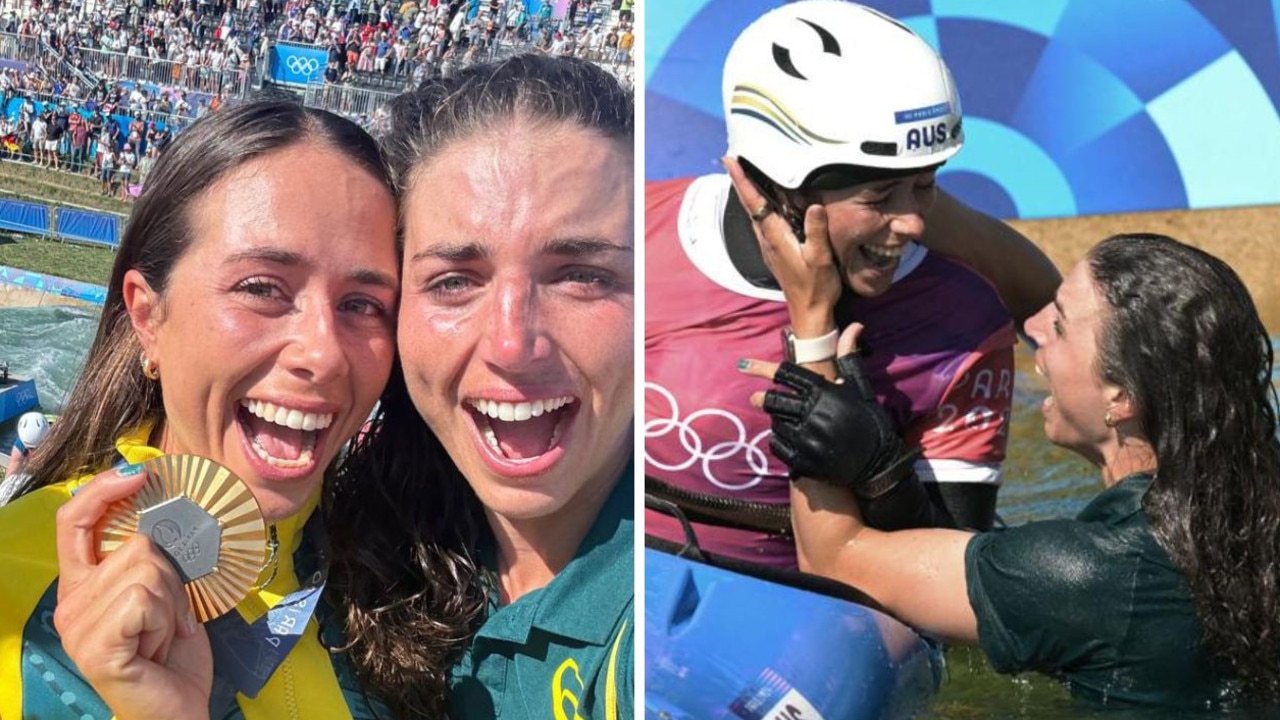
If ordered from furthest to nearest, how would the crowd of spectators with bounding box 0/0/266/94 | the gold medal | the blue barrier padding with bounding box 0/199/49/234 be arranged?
1. the blue barrier padding with bounding box 0/199/49/234
2. the crowd of spectators with bounding box 0/0/266/94
3. the gold medal

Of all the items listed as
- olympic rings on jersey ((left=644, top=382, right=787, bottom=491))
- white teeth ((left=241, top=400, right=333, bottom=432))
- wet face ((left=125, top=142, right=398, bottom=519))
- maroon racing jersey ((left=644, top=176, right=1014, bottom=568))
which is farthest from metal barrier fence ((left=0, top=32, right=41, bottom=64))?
olympic rings on jersey ((left=644, top=382, right=787, bottom=491))

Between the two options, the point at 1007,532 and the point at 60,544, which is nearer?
the point at 60,544

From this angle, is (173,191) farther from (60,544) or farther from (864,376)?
(864,376)

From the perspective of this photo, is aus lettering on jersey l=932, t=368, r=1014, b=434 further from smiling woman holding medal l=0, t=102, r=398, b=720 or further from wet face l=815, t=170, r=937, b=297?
smiling woman holding medal l=0, t=102, r=398, b=720

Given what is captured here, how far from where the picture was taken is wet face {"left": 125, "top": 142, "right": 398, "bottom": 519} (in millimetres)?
2004

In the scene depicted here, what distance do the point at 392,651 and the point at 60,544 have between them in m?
0.50

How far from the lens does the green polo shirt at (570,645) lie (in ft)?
6.88

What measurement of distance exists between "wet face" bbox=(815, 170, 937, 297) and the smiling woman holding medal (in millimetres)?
658

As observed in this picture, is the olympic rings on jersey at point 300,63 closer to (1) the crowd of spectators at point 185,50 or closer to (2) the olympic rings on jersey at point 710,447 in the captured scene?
(1) the crowd of spectators at point 185,50

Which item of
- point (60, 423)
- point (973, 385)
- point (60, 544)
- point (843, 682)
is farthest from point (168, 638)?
point (973, 385)

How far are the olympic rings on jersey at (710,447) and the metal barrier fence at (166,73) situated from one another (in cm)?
80

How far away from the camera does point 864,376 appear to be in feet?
6.75

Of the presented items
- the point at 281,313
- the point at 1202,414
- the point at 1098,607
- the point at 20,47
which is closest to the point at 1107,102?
the point at 1202,414

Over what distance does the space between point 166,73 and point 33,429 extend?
23.7 inches
